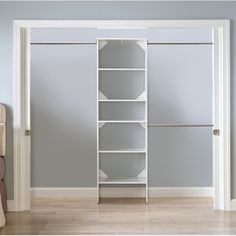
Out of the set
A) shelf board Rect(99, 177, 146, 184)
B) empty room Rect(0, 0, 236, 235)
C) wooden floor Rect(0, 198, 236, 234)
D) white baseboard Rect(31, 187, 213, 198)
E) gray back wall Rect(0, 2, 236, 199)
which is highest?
gray back wall Rect(0, 2, 236, 199)

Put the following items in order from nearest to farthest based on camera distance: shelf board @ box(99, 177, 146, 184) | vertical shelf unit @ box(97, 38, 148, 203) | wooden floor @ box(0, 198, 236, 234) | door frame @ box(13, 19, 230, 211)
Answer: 1. wooden floor @ box(0, 198, 236, 234)
2. door frame @ box(13, 19, 230, 211)
3. shelf board @ box(99, 177, 146, 184)
4. vertical shelf unit @ box(97, 38, 148, 203)

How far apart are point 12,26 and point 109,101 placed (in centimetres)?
151

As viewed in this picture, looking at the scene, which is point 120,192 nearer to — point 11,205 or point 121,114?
point 121,114

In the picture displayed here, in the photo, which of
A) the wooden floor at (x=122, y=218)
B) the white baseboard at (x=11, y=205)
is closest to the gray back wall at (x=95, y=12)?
the white baseboard at (x=11, y=205)

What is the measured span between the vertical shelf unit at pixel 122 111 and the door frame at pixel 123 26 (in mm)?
961

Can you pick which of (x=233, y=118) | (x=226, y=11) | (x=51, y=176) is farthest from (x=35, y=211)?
(x=226, y=11)

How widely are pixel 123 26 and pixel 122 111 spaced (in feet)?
4.42

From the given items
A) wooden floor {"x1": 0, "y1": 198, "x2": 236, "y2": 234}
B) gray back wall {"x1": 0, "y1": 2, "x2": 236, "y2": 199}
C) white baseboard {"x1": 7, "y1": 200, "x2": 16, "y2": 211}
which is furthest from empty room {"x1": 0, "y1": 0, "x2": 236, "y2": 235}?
gray back wall {"x1": 0, "y1": 2, "x2": 236, "y2": 199}

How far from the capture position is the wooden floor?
398 centimetres

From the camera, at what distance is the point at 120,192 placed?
5.76 m

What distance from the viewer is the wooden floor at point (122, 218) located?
13.1 ft

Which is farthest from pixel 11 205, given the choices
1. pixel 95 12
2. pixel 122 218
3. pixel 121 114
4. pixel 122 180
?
pixel 95 12

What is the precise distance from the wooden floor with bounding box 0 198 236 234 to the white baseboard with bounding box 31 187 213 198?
20 centimetres

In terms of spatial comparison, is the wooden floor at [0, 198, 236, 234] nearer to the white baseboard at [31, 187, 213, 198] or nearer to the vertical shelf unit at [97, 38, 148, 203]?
the white baseboard at [31, 187, 213, 198]
